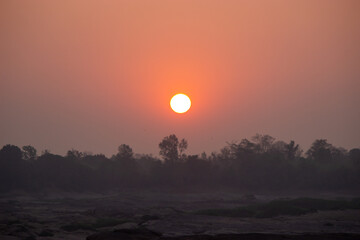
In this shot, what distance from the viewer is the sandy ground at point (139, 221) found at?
45750 millimetres

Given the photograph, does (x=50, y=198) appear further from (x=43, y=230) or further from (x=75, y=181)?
(x=43, y=230)

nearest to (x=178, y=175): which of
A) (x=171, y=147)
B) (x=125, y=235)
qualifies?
(x=171, y=147)

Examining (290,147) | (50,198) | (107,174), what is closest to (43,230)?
(50,198)

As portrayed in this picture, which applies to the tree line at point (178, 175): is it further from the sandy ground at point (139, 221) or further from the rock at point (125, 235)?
the rock at point (125, 235)

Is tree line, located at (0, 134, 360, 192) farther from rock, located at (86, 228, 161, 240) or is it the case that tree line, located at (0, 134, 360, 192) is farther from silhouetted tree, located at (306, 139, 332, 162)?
rock, located at (86, 228, 161, 240)

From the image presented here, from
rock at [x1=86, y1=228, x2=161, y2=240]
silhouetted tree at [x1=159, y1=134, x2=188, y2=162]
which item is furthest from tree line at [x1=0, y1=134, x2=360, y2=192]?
rock at [x1=86, y1=228, x2=161, y2=240]

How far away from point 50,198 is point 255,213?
40.5 metres

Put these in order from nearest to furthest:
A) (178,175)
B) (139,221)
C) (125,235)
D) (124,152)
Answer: (125,235), (139,221), (178,175), (124,152)

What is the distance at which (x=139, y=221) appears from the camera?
175ft

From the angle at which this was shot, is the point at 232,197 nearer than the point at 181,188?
Yes

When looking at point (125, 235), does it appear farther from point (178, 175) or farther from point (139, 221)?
point (178, 175)

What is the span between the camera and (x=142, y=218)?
5503 cm

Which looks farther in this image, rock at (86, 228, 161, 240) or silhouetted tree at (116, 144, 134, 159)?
silhouetted tree at (116, 144, 134, 159)

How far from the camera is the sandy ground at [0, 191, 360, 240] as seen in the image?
150ft
